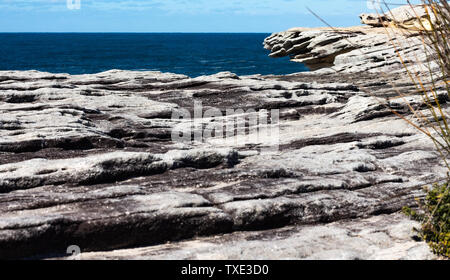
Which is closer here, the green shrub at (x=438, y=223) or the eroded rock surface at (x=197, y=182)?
the green shrub at (x=438, y=223)

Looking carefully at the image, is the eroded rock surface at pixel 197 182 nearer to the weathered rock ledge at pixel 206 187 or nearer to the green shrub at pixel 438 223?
the weathered rock ledge at pixel 206 187

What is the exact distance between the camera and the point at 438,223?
8.66 m

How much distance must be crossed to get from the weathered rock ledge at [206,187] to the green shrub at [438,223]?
23cm

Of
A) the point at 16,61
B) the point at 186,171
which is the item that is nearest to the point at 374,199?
the point at 186,171

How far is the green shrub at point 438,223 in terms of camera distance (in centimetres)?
826

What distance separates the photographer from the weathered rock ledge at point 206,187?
8.67 meters

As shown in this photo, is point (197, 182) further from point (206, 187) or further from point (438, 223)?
point (438, 223)

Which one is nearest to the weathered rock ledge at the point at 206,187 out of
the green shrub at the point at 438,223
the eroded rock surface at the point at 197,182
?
the eroded rock surface at the point at 197,182

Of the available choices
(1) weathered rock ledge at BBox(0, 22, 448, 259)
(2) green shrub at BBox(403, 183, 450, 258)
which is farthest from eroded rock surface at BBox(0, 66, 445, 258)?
(2) green shrub at BBox(403, 183, 450, 258)

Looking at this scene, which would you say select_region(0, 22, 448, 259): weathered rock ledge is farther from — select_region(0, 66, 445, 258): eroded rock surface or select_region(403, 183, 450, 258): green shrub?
select_region(403, 183, 450, 258): green shrub

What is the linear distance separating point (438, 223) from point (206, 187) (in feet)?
15.5

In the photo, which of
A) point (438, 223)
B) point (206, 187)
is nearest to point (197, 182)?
point (206, 187)

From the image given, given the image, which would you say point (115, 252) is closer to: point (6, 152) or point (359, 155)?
point (6, 152)
